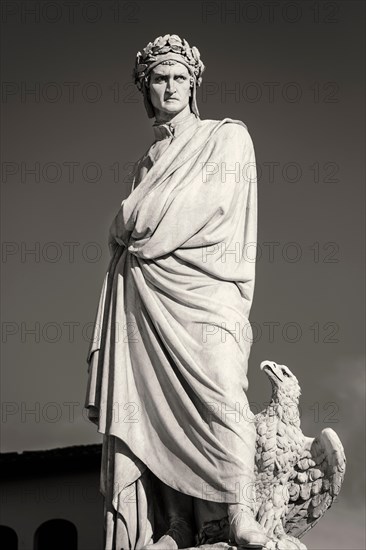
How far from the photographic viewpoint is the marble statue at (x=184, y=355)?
10672mm

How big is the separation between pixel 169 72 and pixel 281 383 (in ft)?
8.60

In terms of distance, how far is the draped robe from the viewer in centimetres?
1068

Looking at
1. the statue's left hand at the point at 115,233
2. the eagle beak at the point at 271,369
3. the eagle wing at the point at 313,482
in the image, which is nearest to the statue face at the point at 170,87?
the statue's left hand at the point at 115,233

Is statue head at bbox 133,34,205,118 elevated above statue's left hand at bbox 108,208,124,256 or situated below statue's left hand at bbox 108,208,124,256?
above

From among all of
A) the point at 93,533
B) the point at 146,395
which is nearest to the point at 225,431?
the point at 146,395

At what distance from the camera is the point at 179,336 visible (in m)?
11.0

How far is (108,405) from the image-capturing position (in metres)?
11.0

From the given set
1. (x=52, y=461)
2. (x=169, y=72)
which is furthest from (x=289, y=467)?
(x=52, y=461)

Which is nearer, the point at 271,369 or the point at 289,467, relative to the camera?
the point at 289,467

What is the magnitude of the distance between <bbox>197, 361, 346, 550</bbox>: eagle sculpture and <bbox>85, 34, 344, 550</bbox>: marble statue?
0.05 feet

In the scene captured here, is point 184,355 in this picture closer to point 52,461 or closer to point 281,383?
point 281,383

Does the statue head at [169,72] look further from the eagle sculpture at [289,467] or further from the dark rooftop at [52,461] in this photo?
the dark rooftop at [52,461]

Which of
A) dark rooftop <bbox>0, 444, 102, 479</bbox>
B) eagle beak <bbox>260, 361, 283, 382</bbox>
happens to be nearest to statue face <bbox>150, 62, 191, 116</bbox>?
eagle beak <bbox>260, 361, 283, 382</bbox>

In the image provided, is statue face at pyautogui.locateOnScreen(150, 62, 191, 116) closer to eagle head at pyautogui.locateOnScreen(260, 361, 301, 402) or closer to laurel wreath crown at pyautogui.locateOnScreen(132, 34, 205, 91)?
laurel wreath crown at pyautogui.locateOnScreen(132, 34, 205, 91)
